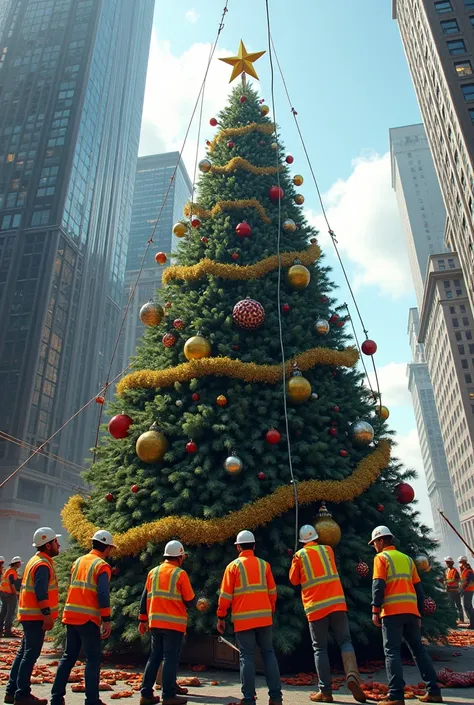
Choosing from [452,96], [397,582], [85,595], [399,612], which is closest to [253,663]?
[399,612]

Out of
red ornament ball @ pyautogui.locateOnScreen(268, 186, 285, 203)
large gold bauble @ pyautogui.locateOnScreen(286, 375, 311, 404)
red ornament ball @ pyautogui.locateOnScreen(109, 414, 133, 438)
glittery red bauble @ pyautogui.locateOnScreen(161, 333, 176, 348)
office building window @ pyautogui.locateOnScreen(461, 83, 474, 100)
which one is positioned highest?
office building window @ pyautogui.locateOnScreen(461, 83, 474, 100)

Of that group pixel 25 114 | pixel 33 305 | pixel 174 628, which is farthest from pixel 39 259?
pixel 174 628

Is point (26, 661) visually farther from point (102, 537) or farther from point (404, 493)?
point (404, 493)

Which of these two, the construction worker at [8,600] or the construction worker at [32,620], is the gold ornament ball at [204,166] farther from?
the construction worker at [8,600]

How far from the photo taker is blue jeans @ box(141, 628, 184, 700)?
15.7 feet

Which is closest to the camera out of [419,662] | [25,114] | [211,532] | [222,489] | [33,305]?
[419,662]

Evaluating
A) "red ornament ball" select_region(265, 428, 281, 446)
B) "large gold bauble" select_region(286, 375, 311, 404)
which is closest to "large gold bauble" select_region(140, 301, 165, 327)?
"large gold bauble" select_region(286, 375, 311, 404)

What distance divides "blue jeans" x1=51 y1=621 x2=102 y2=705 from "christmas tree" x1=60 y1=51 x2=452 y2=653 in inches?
55.2

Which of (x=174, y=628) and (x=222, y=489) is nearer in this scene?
(x=174, y=628)

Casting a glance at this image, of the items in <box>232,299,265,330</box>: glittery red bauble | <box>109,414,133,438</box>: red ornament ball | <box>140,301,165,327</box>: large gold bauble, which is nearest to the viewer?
<box>109,414,133,438</box>: red ornament ball

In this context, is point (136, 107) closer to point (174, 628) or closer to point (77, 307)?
point (77, 307)

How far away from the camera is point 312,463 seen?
24.3ft

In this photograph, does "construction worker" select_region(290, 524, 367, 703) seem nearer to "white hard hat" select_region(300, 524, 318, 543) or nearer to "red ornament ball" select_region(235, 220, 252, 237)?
"white hard hat" select_region(300, 524, 318, 543)

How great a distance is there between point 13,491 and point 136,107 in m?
81.6
